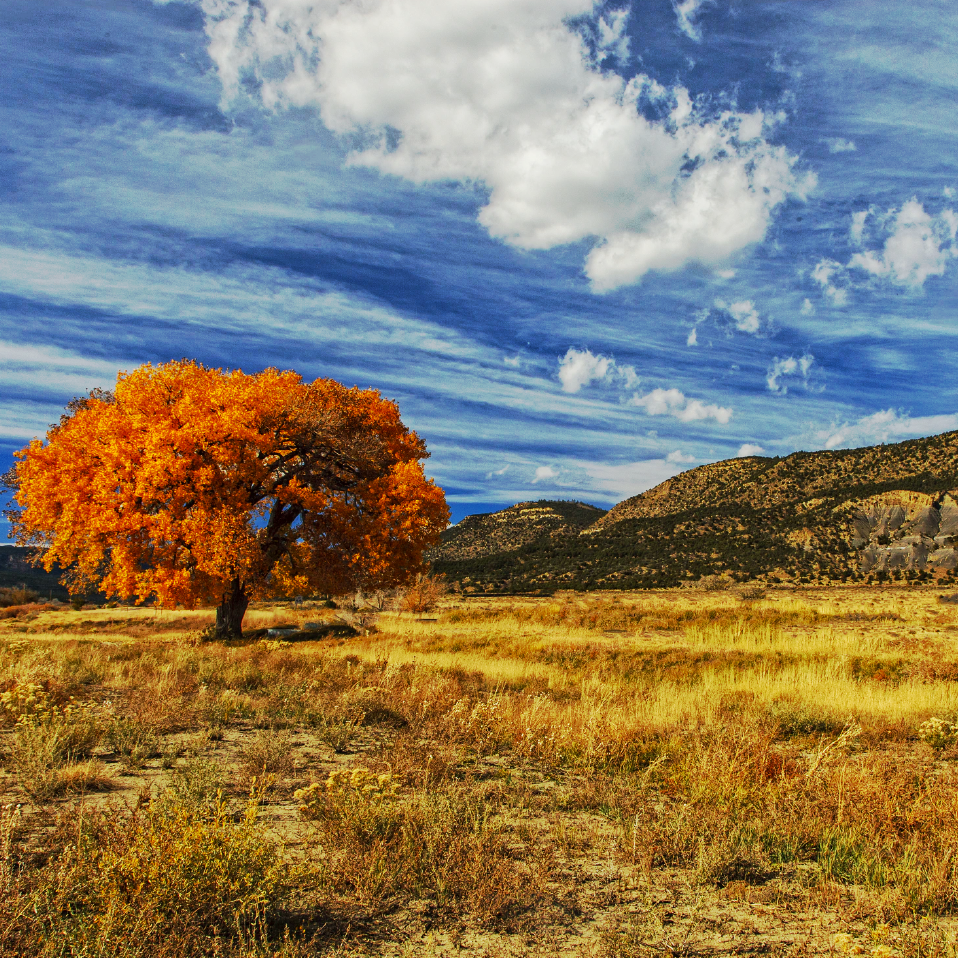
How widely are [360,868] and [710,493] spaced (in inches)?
4178

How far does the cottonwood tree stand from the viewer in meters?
19.2

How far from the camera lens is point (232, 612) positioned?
23.5m

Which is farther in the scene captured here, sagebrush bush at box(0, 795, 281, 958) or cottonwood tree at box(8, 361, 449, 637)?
cottonwood tree at box(8, 361, 449, 637)

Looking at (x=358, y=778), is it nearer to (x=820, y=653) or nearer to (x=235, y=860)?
(x=235, y=860)

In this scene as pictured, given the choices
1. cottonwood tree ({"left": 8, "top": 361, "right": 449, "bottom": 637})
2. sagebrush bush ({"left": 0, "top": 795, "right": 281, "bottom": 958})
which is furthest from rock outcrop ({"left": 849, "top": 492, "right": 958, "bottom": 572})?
sagebrush bush ({"left": 0, "top": 795, "right": 281, "bottom": 958})

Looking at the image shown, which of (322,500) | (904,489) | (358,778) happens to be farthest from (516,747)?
(904,489)

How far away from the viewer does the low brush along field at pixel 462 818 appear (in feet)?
11.8

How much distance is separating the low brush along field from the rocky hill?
52.6m

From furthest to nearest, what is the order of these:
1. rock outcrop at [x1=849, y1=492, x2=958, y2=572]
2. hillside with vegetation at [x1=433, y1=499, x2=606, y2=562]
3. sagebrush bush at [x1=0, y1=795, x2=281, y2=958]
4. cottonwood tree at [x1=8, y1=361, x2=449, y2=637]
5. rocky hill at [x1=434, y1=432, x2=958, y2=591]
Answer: hillside with vegetation at [x1=433, y1=499, x2=606, y2=562] → rocky hill at [x1=434, y1=432, x2=958, y2=591] → rock outcrop at [x1=849, y1=492, x2=958, y2=572] → cottonwood tree at [x1=8, y1=361, x2=449, y2=637] → sagebrush bush at [x1=0, y1=795, x2=281, y2=958]

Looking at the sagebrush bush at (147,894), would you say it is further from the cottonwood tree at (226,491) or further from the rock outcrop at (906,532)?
the rock outcrop at (906,532)

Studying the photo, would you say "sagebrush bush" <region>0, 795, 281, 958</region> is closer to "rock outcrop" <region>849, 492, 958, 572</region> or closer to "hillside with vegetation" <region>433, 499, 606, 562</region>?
"rock outcrop" <region>849, 492, 958, 572</region>

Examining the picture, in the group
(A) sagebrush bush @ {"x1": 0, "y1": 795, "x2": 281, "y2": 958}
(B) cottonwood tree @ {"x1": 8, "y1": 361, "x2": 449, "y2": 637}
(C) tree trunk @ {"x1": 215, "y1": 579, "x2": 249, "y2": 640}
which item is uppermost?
(B) cottonwood tree @ {"x1": 8, "y1": 361, "x2": 449, "y2": 637}

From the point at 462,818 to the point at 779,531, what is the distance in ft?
259

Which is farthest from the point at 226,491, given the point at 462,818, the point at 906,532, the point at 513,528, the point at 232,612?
the point at 513,528
